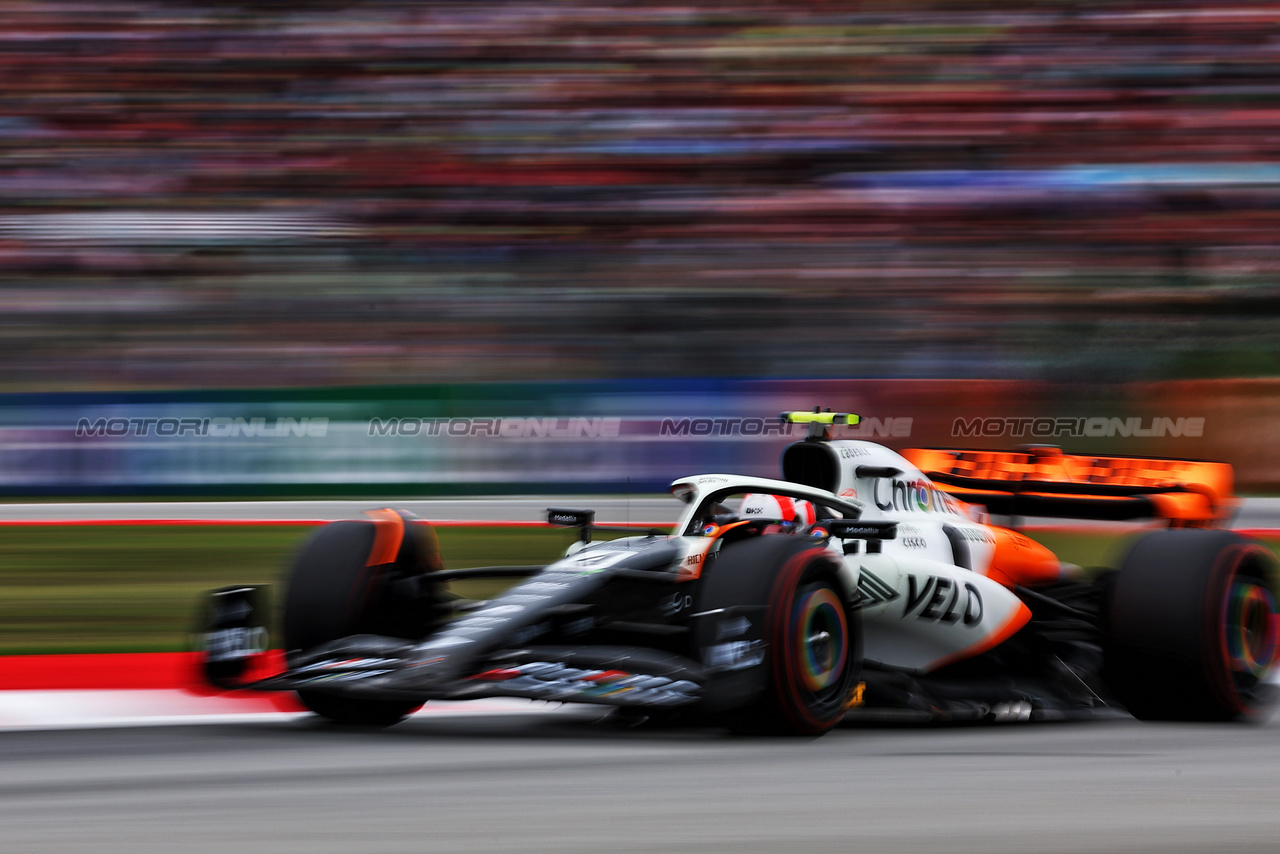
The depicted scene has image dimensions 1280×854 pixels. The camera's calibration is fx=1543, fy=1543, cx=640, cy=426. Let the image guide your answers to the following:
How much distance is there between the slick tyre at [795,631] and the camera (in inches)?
174

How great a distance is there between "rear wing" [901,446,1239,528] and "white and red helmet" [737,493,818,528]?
4.34 feet

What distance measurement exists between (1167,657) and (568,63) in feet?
50.8

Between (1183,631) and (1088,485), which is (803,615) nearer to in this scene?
(1183,631)

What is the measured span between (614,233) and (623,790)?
45.7 feet

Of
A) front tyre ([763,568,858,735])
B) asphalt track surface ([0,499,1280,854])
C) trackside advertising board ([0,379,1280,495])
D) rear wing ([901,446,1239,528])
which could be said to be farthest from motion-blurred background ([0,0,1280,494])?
asphalt track surface ([0,499,1280,854])

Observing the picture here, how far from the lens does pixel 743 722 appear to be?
4574 mm

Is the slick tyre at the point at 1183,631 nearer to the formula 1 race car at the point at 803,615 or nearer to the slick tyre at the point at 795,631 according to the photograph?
the formula 1 race car at the point at 803,615

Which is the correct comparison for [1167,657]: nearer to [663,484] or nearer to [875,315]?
[663,484]

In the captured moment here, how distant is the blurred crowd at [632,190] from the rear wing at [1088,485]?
7425 mm
